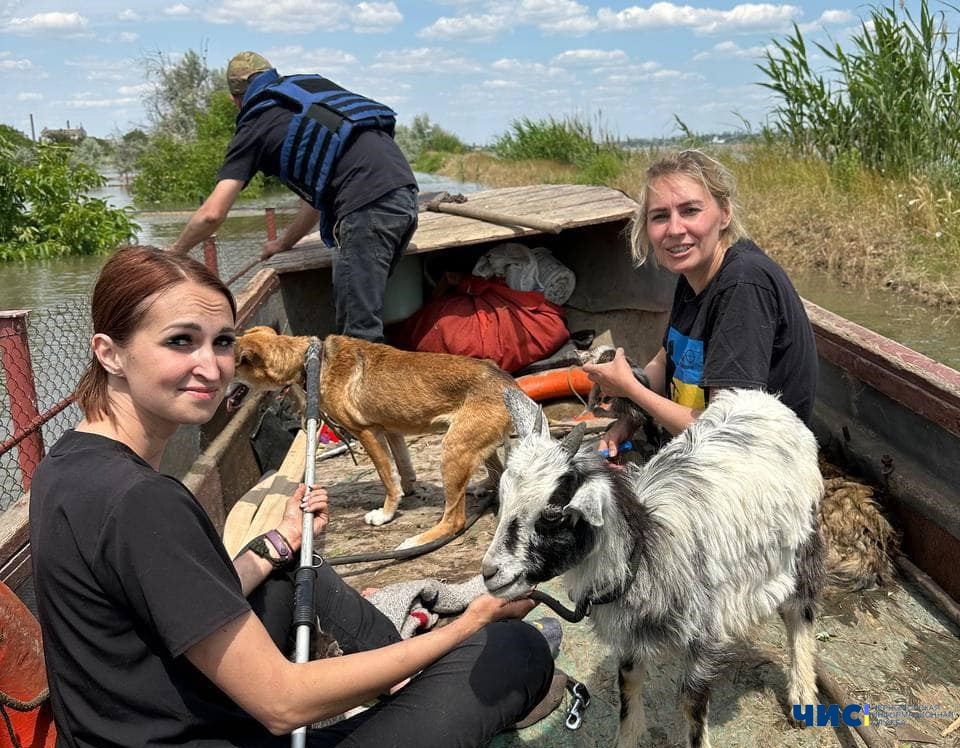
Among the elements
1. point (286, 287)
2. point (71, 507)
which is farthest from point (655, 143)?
point (71, 507)

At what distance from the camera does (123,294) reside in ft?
6.05

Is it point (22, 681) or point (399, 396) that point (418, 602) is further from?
point (22, 681)

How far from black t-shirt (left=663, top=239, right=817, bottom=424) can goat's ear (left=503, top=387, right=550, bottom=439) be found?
30.5 inches

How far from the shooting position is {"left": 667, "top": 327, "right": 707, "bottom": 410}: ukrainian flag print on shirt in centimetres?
322

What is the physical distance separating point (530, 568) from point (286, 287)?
503cm

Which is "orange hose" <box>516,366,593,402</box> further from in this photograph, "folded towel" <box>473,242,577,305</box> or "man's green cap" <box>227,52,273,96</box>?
"man's green cap" <box>227,52,273,96</box>

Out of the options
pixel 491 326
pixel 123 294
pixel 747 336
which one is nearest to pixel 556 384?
pixel 491 326

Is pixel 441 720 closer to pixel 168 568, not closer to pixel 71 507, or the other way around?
pixel 168 568

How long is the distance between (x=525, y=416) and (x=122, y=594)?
1.35 metres

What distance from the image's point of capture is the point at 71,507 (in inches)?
64.7

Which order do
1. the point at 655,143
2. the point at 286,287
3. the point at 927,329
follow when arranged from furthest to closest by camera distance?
the point at 655,143 < the point at 927,329 < the point at 286,287

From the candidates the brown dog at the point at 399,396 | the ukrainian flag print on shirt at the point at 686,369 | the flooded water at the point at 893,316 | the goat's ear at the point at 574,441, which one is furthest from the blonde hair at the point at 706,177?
the flooded water at the point at 893,316

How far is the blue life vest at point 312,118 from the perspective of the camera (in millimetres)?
5605

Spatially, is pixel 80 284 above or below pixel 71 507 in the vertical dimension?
below
